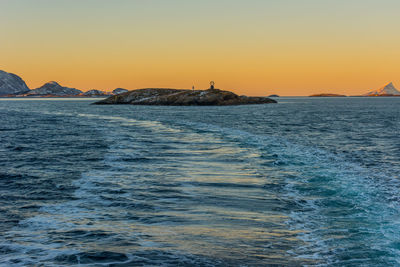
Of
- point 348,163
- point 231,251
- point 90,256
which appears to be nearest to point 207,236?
point 231,251

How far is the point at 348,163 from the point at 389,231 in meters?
9.86

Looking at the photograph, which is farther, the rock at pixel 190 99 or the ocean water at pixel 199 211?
the rock at pixel 190 99

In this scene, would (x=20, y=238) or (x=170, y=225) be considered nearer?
(x=20, y=238)

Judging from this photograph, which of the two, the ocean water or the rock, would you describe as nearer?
the ocean water

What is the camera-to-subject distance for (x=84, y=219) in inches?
324

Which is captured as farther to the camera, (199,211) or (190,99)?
(190,99)

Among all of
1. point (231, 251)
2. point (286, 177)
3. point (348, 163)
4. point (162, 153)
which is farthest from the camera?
point (162, 153)

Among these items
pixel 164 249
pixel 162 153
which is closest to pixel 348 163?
→ pixel 162 153

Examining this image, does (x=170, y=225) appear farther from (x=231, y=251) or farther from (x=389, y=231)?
(x=389, y=231)

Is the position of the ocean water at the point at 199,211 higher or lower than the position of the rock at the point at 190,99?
lower

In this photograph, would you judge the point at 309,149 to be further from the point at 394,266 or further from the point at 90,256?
the point at 90,256

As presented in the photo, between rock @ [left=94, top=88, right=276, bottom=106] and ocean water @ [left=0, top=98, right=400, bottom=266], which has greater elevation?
rock @ [left=94, top=88, right=276, bottom=106]

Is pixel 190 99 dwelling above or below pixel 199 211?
above

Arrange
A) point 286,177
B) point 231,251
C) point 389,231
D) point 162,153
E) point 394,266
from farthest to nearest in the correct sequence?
1. point 162,153
2. point 286,177
3. point 389,231
4. point 231,251
5. point 394,266
